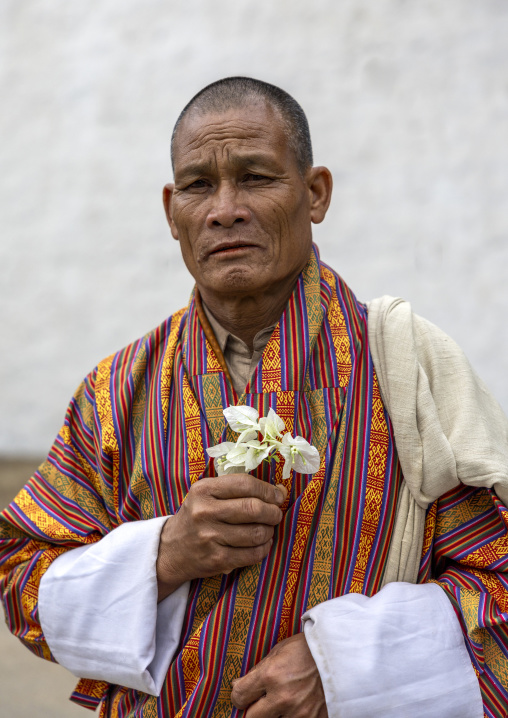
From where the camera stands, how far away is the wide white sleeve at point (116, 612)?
1.90m

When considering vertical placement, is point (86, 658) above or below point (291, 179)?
below

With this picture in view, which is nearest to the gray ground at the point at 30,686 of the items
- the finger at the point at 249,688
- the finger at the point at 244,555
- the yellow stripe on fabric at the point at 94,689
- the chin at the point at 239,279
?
the yellow stripe on fabric at the point at 94,689

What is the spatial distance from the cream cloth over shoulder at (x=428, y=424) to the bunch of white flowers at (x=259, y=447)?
265mm

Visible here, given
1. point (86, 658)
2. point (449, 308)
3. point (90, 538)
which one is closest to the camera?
point (86, 658)

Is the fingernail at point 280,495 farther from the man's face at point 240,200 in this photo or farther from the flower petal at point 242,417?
the man's face at point 240,200

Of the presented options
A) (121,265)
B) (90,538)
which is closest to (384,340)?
(90,538)

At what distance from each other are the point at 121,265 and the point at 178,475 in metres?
2.80

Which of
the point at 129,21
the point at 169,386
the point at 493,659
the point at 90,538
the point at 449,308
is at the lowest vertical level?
the point at 493,659

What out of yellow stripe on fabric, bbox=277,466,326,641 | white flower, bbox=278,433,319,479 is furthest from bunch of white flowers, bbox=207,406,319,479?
yellow stripe on fabric, bbox=277,466,326,641

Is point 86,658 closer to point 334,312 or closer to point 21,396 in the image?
point 334,312

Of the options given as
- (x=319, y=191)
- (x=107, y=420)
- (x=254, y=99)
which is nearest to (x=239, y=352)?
(x=107, y=420)

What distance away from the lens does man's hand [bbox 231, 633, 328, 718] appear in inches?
68.1

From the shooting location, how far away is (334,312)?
2.07 m

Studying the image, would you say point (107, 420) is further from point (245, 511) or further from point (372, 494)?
point (372, 494)
